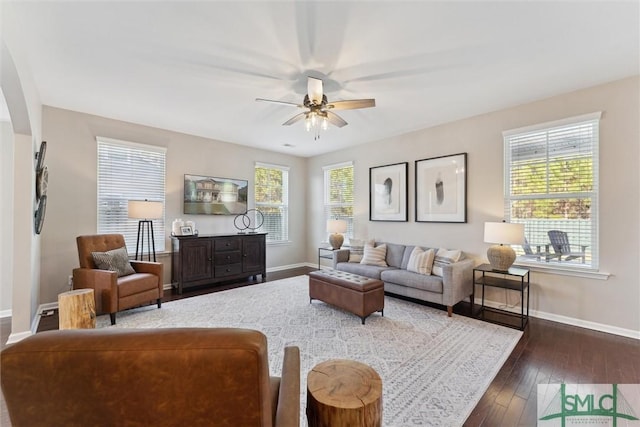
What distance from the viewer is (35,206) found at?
3078 millimetres

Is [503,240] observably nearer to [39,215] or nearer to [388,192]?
[388,192]

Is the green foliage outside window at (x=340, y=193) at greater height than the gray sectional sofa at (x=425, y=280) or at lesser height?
greater

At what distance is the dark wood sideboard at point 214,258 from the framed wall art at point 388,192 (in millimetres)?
2304

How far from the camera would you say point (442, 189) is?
443 centimetres

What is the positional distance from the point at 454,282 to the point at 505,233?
84cm

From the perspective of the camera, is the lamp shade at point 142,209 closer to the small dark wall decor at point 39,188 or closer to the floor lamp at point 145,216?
the floor lamp at point 145,216

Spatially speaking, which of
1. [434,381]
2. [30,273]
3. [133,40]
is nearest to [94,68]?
[133,40]

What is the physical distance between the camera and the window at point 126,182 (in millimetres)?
4223

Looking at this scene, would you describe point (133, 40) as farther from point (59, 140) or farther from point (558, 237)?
point (558, 237)

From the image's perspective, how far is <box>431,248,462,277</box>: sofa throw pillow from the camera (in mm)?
3855

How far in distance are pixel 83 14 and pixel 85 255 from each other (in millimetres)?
2705

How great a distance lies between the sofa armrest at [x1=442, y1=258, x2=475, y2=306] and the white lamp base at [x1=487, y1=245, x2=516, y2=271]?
1.19 feet

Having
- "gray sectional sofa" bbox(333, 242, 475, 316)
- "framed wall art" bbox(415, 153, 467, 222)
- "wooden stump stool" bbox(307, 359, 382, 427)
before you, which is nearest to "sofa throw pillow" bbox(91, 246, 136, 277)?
"gray sectional sofa" bbox(333, 242, 475, 316)

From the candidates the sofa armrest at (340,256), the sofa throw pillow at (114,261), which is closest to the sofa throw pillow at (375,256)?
the sofa armrest at (340,256)
